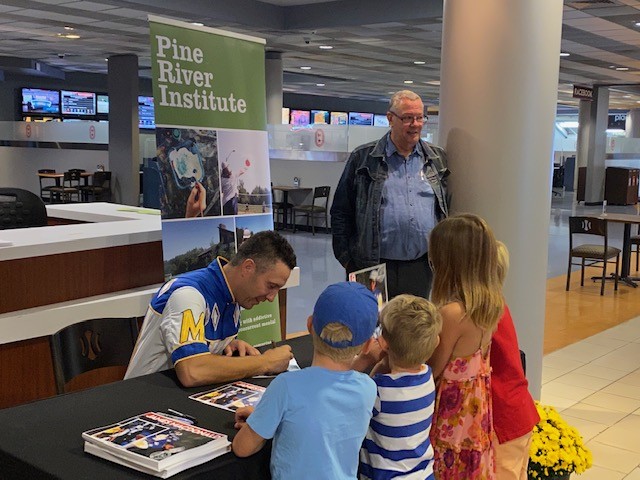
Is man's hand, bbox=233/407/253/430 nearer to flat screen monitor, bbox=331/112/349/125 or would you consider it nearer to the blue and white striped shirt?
the blue and white striped shirt

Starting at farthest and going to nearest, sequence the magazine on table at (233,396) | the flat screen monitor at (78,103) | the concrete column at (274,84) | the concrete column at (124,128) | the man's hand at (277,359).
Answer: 1. the flat screen monitor at (78,103)
2. the concrete column at (124,128)
3. the concrete column at (274,84)
4. the man's hand at (277,359)
5. the magazine on table at (233,396)

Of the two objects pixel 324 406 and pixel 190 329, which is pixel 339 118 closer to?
pixel 190 329

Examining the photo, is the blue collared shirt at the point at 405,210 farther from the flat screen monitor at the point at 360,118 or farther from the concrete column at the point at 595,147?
the flat screen monitor at the point at 360,118

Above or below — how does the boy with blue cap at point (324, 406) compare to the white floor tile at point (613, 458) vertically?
above

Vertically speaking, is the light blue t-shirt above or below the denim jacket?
below

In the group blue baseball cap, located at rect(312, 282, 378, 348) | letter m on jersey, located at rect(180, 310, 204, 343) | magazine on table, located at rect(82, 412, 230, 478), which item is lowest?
magazine on table, located at rect(82, 412, 230, 478)

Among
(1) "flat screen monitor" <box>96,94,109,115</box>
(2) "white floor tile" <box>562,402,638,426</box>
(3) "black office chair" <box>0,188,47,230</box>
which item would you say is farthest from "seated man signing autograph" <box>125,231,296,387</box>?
(1) "flat screen monitor" <box>96,94,109,115</box>

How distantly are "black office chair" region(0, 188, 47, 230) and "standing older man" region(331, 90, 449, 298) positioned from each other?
2037mm

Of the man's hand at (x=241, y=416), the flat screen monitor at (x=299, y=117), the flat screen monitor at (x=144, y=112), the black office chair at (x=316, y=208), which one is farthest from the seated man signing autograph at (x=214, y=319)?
the flat screen monitor at (x=299, y=117)

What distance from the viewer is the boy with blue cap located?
1.82 m

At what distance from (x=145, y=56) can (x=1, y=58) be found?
4206 mm

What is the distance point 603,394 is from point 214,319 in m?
3.61

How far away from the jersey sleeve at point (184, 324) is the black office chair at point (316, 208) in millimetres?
10187

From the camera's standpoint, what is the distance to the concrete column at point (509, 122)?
3691 mm
